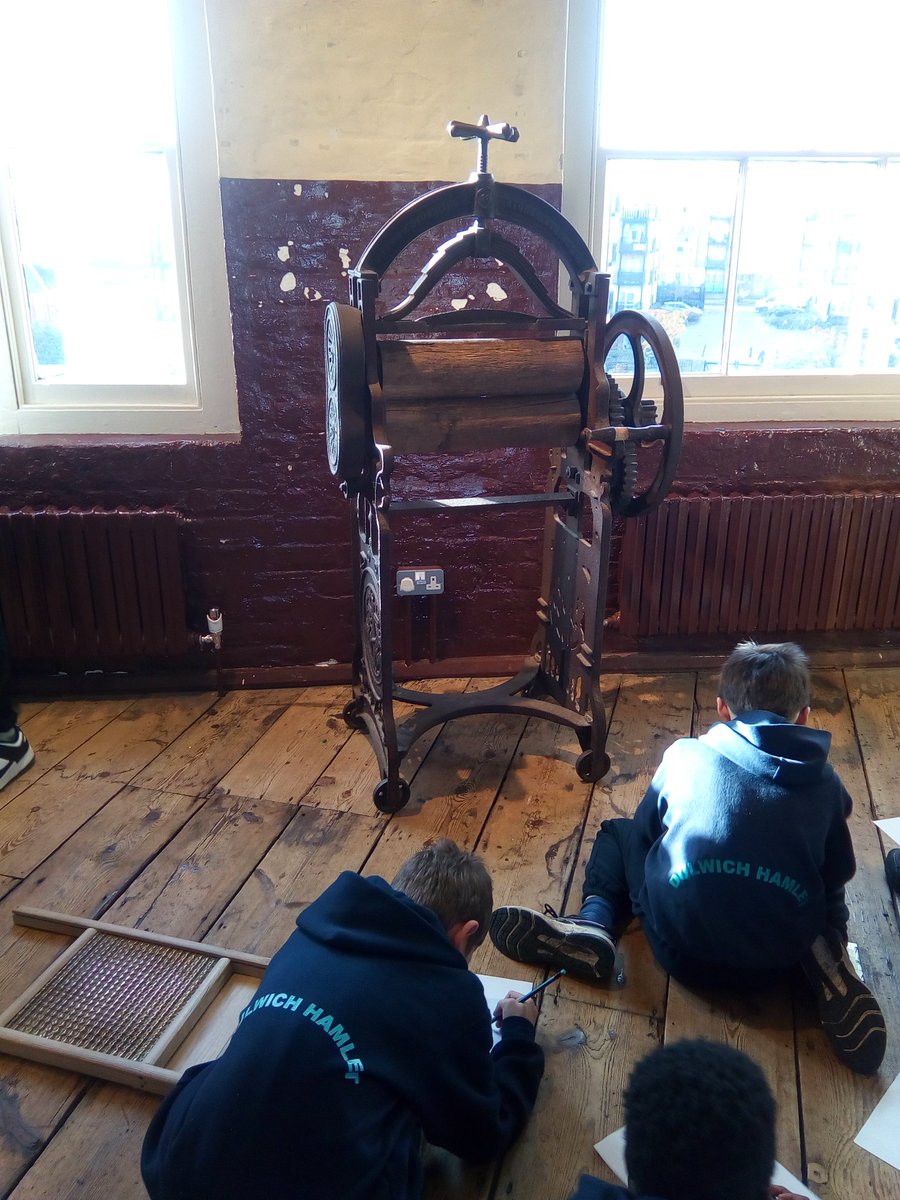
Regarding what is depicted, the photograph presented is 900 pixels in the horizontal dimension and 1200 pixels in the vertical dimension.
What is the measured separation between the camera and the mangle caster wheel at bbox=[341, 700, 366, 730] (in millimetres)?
2965

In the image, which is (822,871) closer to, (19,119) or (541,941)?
(541,941)

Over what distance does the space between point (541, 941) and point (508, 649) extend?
1.59m

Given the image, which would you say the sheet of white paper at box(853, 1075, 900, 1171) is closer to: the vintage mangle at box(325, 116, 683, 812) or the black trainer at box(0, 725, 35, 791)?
the vintage mangle at box(325, 116, 683, 812)

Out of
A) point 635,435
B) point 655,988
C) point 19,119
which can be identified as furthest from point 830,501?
point 19,119

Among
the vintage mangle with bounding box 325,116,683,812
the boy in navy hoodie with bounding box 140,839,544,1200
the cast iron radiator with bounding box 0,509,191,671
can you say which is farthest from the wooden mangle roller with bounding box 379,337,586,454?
the boy in navy hoodie with bounding box 140,839,544,1200

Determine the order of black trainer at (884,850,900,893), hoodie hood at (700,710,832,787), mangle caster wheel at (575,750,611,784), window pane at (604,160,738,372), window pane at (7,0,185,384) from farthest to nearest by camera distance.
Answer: window pane at (604,160,738,372) < window pane at (7,0,185,384) < mangle caster wheel at (575,750,611,784) < black trainer at (884,850,900,893) < hoodie hood at (700,710,832,787)

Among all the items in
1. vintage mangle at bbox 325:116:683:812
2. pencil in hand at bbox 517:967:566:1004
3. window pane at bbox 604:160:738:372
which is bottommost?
pencil in hand at bbox 517:967:566:1004

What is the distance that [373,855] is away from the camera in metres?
2.33

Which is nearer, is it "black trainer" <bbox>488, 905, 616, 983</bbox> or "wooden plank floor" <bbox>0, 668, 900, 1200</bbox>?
"wooden plank floor" <bbox>0, 668, 900, 1200</bbox>

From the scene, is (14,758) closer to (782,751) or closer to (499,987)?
(499,987)

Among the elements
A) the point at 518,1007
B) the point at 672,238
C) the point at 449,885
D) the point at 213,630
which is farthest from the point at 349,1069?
the point at 672,238

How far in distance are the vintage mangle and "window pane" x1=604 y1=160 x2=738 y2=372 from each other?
2.52 feet

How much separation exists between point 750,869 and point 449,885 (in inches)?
24.3

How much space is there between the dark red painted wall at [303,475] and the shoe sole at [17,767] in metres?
0.72
